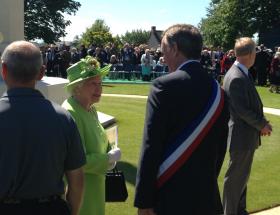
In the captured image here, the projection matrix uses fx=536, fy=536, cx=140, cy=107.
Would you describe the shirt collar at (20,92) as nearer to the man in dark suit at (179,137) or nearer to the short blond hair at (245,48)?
the man in dark suit at (179,137)

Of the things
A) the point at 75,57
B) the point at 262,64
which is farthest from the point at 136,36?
the point at 262,64

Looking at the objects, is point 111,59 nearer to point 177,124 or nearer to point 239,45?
point 239,45

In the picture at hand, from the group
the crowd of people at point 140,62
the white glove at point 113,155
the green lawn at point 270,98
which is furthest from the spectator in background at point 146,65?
the white glove at point 113,155

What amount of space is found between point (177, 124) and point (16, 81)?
1.06 metres

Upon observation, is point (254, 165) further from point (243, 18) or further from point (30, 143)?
point (243, 18)

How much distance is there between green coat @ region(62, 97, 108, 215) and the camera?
3.89m

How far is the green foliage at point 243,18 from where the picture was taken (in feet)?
165

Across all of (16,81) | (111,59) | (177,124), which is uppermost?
(16,81)

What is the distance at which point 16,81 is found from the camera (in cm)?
297

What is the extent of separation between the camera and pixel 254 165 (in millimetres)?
9047

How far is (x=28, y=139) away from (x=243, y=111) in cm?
312

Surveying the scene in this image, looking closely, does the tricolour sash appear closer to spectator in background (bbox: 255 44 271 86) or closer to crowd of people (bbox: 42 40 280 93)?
crowd of people (bbox: 42 40 280 93)

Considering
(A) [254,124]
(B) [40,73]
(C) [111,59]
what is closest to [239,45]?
(A) [254,124]

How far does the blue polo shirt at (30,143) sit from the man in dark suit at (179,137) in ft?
2.02
